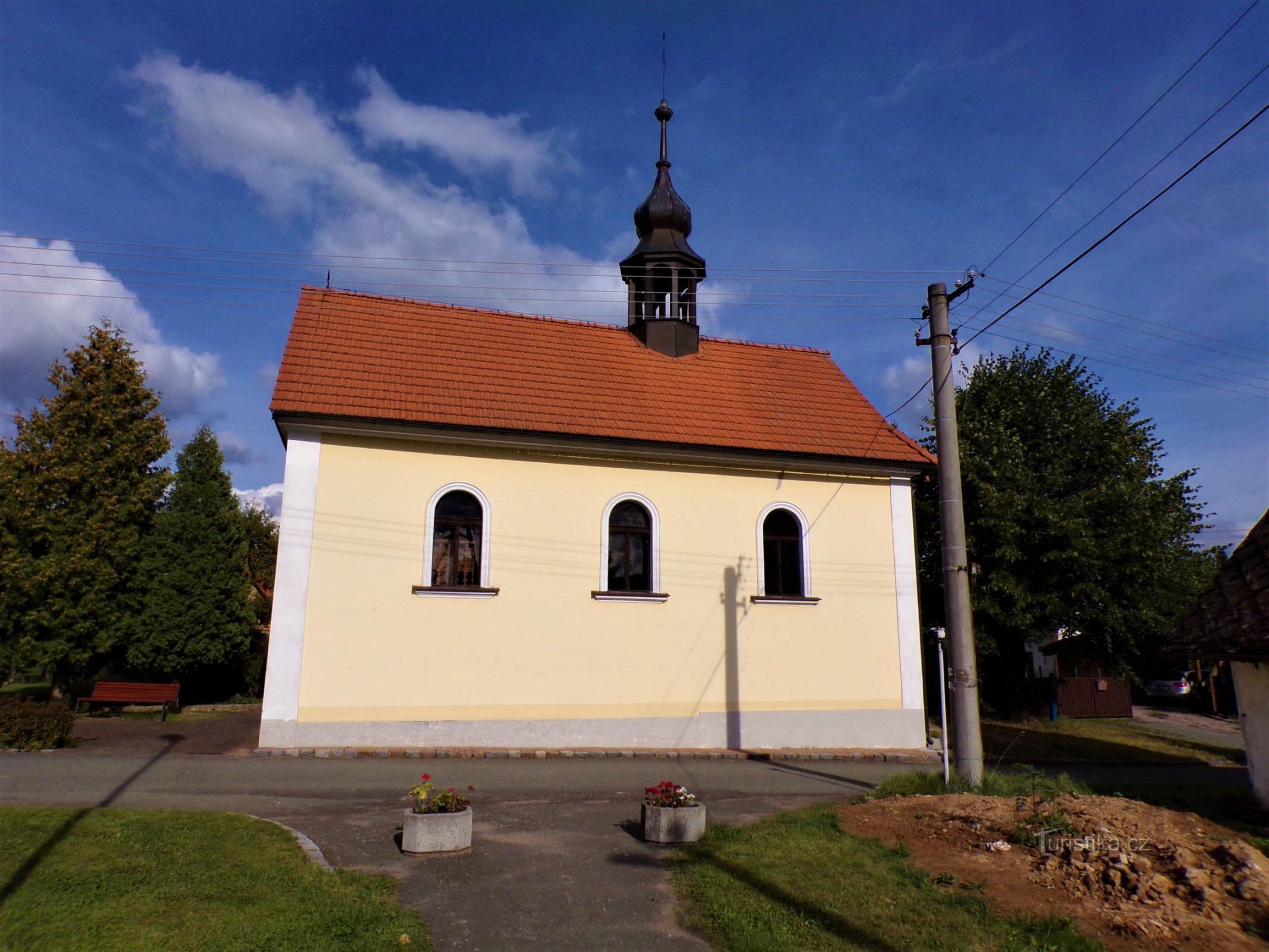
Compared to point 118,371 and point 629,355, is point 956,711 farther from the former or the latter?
point 118,371

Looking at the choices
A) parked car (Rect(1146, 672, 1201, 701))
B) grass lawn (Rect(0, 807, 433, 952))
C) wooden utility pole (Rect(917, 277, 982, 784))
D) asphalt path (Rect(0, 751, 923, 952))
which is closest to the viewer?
grass lawn (Rect(0, 807, 433, 952))

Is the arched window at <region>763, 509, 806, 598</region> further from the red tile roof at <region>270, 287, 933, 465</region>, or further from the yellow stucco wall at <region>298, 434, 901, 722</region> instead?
the red tile roof at <region>270, 287, 933, 465</region>

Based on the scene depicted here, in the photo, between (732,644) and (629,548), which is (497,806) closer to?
(629,548)

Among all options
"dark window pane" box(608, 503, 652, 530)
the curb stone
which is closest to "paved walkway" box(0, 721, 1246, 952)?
the curb stone

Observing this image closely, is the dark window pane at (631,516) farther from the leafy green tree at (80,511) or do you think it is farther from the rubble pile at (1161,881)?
the leafy green tree at (80,511)

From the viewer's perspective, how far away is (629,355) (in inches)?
706

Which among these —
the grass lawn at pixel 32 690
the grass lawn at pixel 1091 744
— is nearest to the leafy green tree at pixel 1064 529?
the grass lawn at pixel 1091 744

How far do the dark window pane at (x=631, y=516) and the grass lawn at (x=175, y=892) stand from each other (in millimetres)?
8628

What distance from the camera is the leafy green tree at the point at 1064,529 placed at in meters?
20.5

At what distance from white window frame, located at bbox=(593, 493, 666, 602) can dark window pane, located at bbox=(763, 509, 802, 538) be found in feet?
8.04

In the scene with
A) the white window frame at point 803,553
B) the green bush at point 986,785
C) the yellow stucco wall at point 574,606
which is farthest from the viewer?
the white window frame at point 803,553

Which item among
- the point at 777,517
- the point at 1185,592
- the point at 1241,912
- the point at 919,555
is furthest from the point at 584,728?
the point at 1185,592

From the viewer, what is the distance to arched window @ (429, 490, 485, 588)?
1393cm

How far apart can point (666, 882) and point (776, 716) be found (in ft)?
29.2
